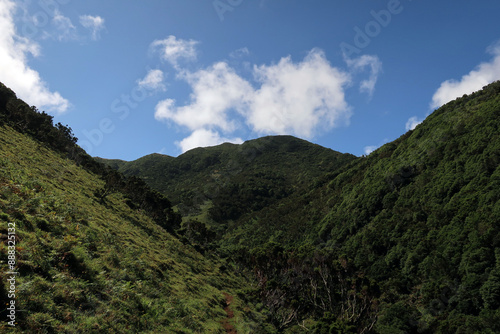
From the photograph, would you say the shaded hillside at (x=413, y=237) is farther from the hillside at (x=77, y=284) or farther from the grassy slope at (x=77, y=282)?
the grassy slope at (x=77, y=282)

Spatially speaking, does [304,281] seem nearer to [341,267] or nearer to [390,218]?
[341,267]

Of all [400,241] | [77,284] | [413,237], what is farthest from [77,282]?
[400,241]

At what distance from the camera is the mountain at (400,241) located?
46031mm

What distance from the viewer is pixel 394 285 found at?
220 ft

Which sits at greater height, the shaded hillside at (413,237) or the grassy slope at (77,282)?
the shaded hillside at (413,237)

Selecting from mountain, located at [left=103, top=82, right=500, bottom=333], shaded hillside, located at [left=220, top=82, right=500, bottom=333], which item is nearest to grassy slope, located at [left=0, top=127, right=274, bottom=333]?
mountain, located at [left=103, top=82, right=500, bottom=333]

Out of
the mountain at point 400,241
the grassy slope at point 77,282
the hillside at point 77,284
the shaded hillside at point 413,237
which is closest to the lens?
the hillside at point 77,284

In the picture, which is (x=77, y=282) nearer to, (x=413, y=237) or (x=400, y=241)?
(x=413, y=237)

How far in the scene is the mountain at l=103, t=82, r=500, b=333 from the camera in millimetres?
46031

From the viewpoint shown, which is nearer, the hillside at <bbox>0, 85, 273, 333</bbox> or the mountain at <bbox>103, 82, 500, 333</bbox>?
the hillside at <bbox>0, 85, 273, 333</bbox>

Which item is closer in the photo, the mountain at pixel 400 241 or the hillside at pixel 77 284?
the hillside at pixel 77 284

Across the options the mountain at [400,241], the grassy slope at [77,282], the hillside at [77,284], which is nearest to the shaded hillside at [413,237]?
the mountain at [400,241]

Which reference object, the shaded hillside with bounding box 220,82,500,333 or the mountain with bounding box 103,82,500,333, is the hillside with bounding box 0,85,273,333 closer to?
the mountain with bounding box 103,82,500,333

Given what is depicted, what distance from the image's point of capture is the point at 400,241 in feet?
254
